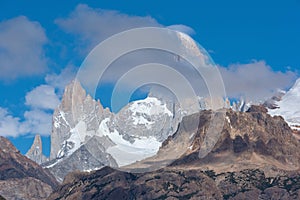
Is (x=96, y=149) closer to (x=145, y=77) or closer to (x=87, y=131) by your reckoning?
(x=87, y=131)

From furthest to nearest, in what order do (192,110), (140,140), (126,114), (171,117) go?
(171,117)
(126,114)
(140,140)
(192,110)

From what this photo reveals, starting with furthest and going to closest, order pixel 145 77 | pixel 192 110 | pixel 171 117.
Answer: pixel 171 117
pixel 192 110
pixel 145 77

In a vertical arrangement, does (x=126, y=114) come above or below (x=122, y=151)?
above

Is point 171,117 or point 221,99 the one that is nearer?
point 221,99

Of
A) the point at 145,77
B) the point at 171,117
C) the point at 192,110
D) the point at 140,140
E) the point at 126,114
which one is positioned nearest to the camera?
the point at 145,77

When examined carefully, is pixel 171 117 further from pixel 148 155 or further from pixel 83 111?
pixel 83 111

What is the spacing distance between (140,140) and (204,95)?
675 inches

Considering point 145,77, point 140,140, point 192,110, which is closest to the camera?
point 145,77

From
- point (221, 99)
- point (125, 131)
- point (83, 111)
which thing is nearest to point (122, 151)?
point (125, 131)

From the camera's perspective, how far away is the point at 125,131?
102 m

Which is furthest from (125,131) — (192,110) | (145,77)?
(145,77)

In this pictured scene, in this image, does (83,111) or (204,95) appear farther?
(83,111)

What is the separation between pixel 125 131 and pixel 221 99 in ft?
54.2

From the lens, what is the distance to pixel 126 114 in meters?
109
